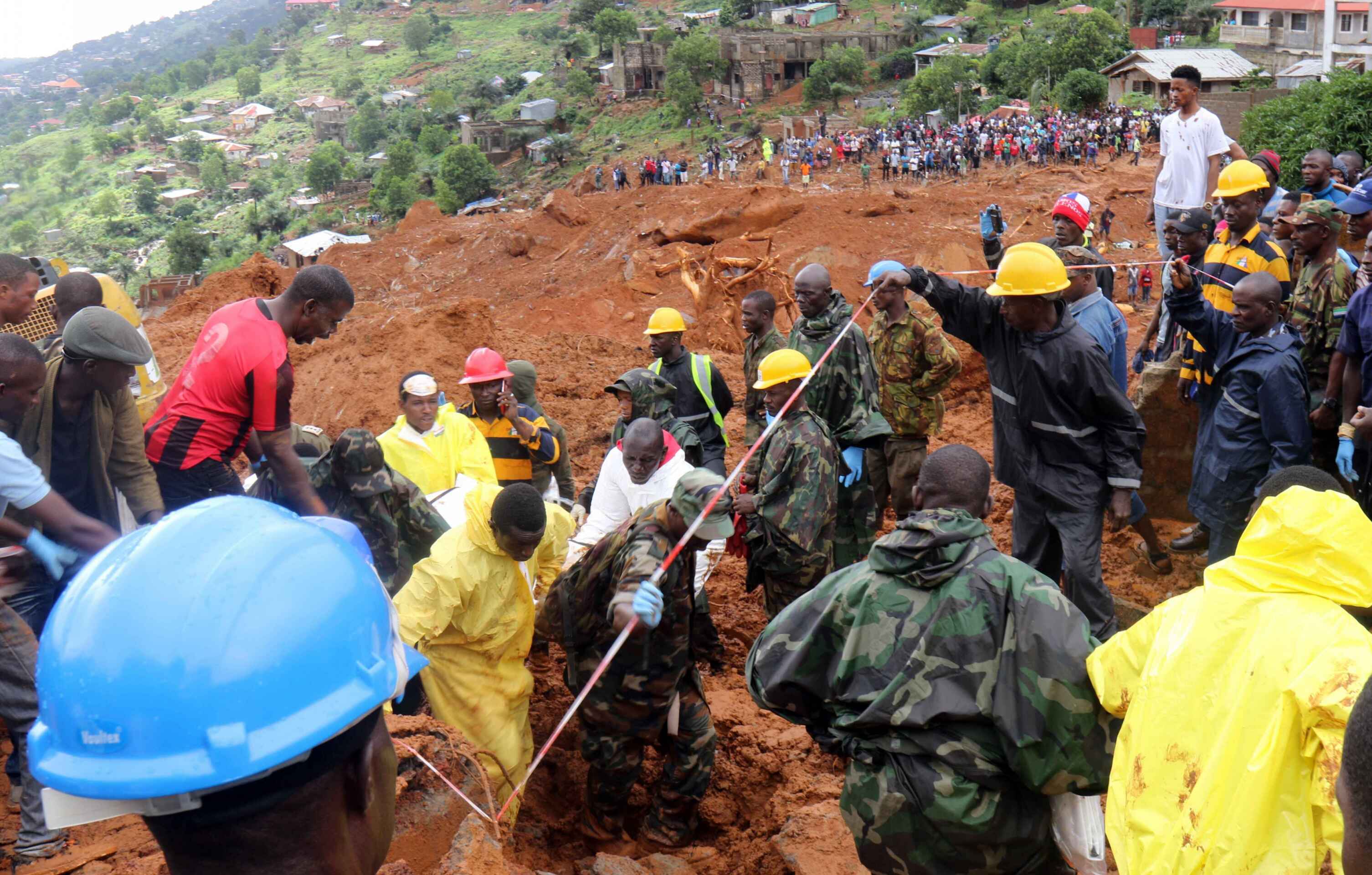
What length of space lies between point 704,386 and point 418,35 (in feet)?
476

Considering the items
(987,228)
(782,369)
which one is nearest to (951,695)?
(782,369)

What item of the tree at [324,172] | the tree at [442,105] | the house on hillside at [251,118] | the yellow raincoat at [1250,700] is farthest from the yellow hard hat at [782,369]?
the house on hillside at [251,118]

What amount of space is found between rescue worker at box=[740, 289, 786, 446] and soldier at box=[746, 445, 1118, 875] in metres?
3.69

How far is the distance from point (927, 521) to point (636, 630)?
172 centimetres

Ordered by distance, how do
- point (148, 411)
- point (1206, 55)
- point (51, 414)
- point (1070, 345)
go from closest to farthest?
point (51, 414)
point (1070, 345)
point (148, 411)
point (1206, 55)

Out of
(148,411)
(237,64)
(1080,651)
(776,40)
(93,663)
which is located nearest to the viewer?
(93,663)

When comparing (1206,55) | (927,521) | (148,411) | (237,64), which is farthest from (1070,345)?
(237,64)

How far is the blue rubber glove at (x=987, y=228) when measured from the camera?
250 inches

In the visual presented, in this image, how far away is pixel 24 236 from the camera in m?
102

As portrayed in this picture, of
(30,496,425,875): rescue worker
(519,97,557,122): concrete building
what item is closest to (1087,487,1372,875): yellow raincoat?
(30,496,425,875): rescue worker

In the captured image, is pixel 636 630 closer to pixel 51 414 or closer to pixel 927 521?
pixel 927 521

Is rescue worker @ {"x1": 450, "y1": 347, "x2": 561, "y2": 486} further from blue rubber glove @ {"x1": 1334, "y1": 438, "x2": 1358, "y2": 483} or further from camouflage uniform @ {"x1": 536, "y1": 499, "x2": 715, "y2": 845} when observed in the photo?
blue rubber glove @ {"x1": 1334, "y1": 438, "x2": 1358, "y2": 483}

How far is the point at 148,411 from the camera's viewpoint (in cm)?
651

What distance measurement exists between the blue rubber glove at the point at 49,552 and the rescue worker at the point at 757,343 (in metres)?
4.11
